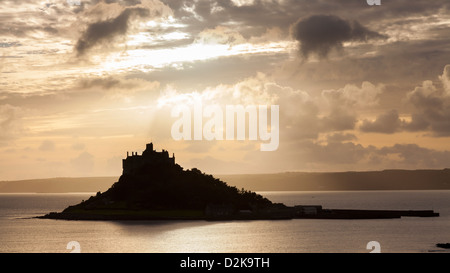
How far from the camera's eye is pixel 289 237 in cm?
14125

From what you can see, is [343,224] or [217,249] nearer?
→ [217,249]

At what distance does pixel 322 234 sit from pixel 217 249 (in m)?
38.5
